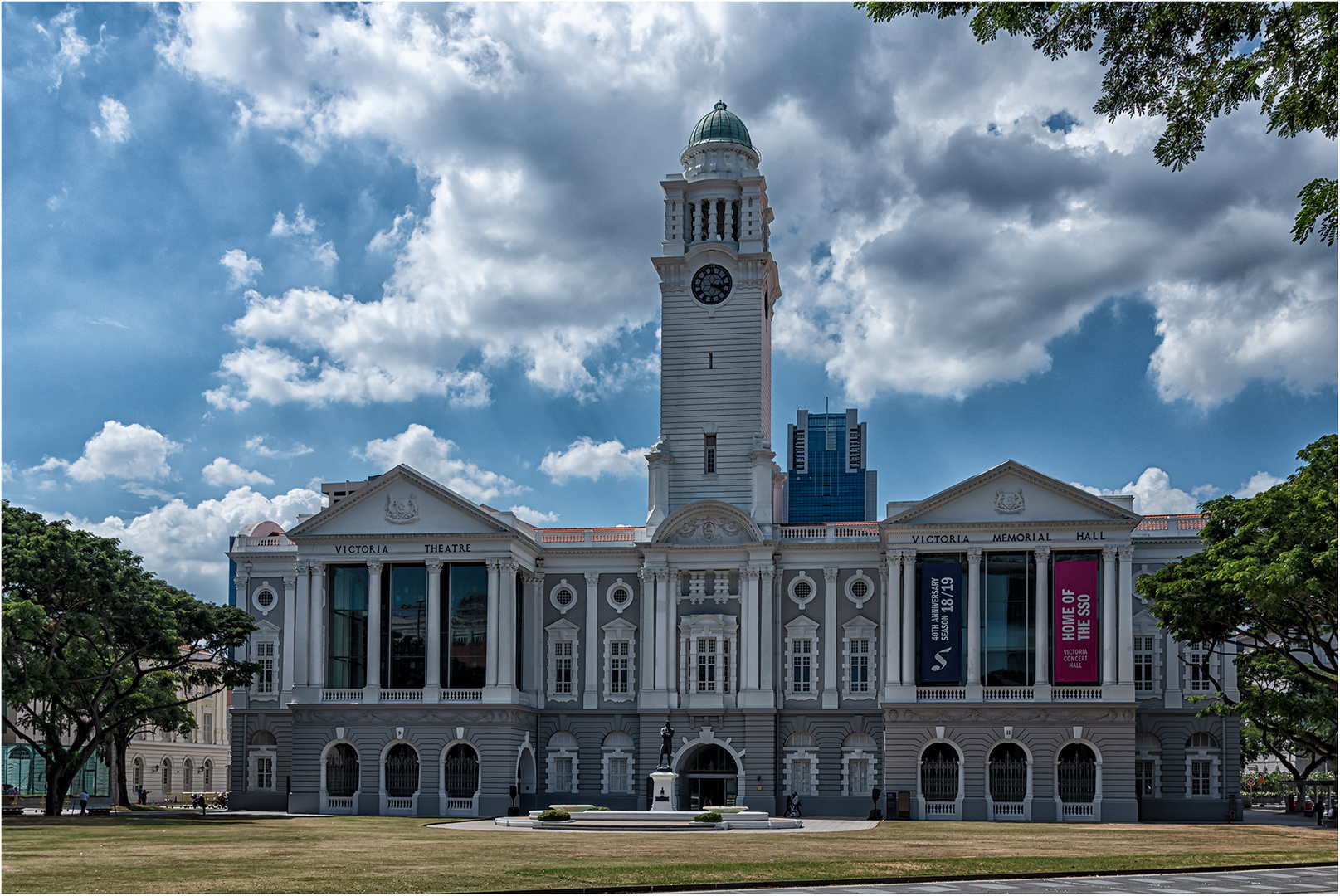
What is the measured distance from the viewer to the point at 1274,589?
36.6 meters

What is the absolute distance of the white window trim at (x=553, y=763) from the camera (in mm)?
68625

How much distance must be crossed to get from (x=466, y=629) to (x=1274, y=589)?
1576 inches

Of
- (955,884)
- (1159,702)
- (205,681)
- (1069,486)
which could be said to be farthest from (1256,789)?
(955,884)

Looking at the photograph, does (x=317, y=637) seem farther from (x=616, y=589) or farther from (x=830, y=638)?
(x=830, y=638)

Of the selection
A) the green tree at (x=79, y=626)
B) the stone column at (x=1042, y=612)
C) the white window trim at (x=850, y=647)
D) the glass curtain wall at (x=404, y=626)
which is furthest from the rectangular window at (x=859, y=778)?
the green tree at (x=79, y=626)

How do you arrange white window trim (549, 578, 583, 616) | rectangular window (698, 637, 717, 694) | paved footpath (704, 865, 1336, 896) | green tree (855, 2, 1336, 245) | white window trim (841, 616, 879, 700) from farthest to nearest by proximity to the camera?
white window trim (549, 578, 583, 616) < rectangular window (698, 637, 717, 694) < white window trim (841, 616, 879, 700) < paved footpath (704, 865, 1336, 896) < green tree (855, 2, 1336, 245)

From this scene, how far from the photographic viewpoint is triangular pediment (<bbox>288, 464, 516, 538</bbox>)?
67125 mm

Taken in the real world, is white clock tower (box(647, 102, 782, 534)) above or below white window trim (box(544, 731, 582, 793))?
above

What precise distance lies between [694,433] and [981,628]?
1761cm

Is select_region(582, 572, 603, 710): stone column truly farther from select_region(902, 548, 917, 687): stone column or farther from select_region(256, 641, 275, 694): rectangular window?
select_region(256, 641, 275, 694): rectangular window

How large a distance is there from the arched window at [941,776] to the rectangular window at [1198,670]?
11.8 m

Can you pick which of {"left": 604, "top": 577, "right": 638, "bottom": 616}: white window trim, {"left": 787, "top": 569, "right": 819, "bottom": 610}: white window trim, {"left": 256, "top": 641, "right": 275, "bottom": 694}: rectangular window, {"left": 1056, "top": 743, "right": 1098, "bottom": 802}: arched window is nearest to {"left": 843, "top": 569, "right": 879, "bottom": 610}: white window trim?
{"left": 787, "top": 569, "right": 819, "bottom": 610}: white window trim

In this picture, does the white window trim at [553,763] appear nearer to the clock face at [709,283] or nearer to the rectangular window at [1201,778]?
the clock face at [709,283]

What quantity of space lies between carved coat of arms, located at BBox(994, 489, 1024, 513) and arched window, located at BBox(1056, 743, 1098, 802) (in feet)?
36.1
